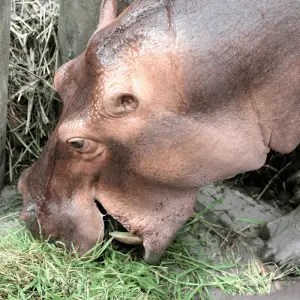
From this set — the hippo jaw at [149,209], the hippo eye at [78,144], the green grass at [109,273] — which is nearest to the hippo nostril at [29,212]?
the green grass at [109,273]

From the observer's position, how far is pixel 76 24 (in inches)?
102

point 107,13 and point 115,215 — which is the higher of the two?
point 107,13

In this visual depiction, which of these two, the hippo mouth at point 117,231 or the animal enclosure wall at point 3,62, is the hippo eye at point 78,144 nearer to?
the hippo mouth at point 117,231

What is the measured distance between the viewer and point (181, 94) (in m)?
1.90

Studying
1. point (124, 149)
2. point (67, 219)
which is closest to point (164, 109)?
point (124, 149)

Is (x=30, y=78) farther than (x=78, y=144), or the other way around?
(x=30, y=78)

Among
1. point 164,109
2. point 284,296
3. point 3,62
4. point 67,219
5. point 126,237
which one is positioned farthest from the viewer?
point 3,62

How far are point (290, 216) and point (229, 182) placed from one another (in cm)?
42

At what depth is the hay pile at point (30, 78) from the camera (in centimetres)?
281

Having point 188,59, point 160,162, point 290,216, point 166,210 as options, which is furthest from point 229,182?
point 188,59

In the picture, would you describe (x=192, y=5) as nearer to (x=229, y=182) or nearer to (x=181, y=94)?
(x=181, y=94)

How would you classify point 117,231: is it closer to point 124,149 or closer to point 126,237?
point 126,237

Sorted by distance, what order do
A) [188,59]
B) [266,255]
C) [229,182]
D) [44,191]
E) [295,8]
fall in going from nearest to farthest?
[188,59]
[295,8]
[44,191]
[266,255]
[229,182]

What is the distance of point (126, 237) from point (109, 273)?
151 mm
